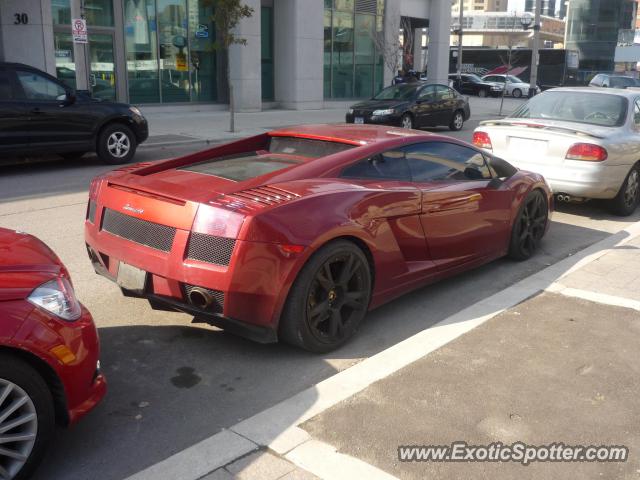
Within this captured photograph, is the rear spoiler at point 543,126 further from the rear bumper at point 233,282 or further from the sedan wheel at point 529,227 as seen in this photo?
the rear bumper at point 233,282

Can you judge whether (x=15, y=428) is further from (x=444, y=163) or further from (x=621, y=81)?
(x=621, y=81)

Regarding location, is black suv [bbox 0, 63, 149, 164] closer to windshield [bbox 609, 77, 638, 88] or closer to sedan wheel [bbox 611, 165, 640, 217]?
sedan wheel [bbox 611, 165, 640, 217]

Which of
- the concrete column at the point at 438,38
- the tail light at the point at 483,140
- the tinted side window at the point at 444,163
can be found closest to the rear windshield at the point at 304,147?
the tinted side window at the point at 444,163

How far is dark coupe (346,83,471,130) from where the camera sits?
743 inches

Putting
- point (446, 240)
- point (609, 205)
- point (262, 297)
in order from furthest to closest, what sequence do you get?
1. point (609, 205)
2. point (446, 240)
3. point (262, 297)

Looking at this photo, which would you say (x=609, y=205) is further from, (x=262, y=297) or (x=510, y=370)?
(x=262, y=297)

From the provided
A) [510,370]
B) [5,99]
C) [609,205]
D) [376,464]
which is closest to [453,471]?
[376,464]

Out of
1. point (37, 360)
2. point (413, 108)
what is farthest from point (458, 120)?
point (37, 360)

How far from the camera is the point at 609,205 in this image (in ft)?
29.1

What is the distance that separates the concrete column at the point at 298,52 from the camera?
A: 25797 millimetres

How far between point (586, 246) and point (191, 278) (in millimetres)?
4945

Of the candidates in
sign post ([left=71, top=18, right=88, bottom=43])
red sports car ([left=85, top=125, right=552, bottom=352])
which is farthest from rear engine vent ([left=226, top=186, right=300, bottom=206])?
sign post ([left=71, top=18, right=88, bottom=43])

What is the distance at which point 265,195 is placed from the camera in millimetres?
4266

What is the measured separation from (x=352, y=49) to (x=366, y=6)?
1943mm
